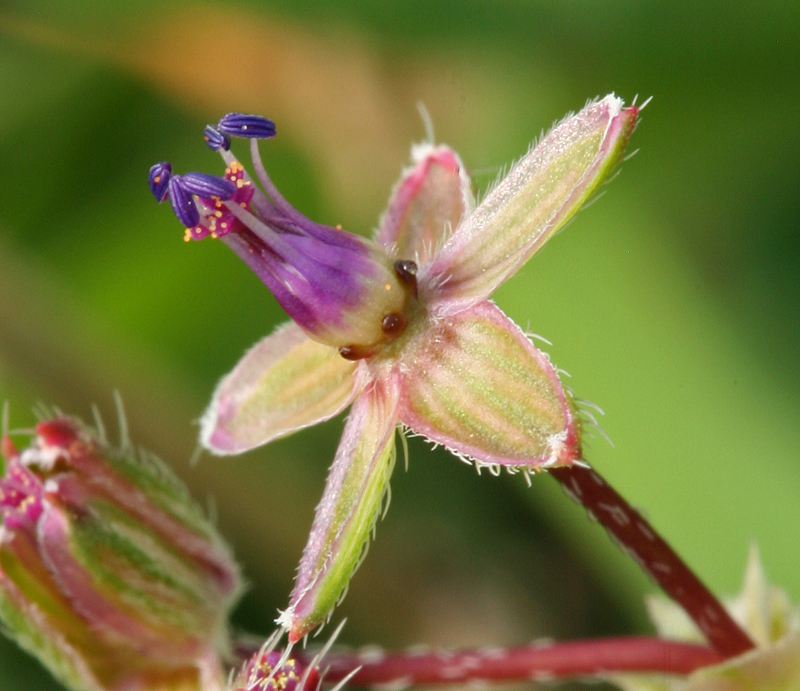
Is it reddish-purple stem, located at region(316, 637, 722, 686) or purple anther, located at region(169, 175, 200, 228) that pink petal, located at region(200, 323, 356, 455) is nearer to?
purple anther, located at region(169, 175, 200, 228)

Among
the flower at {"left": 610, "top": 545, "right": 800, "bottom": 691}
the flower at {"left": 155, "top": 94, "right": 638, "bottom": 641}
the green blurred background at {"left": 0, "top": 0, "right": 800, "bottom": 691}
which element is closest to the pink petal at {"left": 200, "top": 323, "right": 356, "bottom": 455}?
the flower at {"left": 155, "top": 94, "right": 638, "bottom": 641}

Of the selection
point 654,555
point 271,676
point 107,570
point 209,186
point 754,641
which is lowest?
point 754,641

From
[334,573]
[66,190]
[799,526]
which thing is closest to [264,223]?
[334,573]

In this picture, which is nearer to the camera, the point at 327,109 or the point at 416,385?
the point at 416,385

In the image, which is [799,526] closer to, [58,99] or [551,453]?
[551,453]

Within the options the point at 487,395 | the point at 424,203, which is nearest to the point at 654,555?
the point at 487,395

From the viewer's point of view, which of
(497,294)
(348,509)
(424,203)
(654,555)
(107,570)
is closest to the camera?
(348,509)

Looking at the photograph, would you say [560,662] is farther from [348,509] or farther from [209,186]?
[209,186]

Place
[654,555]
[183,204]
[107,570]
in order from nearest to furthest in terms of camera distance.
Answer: [183,204] → [654,555] → [107,570]
